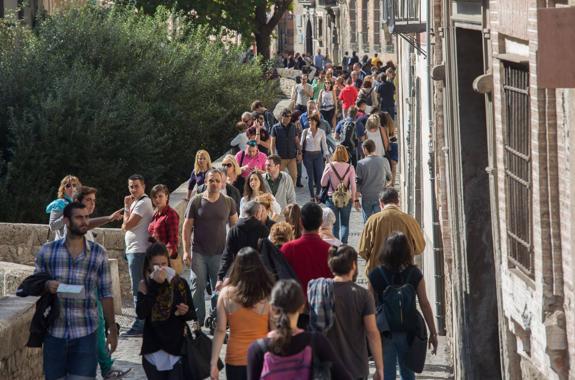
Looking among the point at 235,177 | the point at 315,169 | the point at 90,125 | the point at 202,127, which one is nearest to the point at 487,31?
the point at 235,177

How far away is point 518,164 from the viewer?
9.38m

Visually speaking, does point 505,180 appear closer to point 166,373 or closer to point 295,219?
point 295,219

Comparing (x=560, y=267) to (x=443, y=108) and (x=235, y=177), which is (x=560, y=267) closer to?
(x=443, y=108)

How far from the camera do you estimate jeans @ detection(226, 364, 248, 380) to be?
28.9 feet

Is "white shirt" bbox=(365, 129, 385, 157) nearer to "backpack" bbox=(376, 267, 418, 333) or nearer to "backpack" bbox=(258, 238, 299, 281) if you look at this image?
"backpack" bbox=(258, 238, 299, 281)

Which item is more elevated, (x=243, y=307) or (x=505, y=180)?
(x=505, y=180)

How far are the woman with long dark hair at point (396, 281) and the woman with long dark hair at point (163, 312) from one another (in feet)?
4.29

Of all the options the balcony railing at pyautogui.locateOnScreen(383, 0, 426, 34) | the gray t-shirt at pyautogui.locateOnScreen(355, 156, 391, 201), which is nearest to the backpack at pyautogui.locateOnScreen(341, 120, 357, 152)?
the balcony railing at pyautogui.locateOnScreen(383, 0, 426, 34)

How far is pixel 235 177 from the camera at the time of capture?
53.5ft

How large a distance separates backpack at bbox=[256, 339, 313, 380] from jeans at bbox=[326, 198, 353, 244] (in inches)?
395

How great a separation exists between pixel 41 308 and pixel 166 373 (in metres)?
0.88

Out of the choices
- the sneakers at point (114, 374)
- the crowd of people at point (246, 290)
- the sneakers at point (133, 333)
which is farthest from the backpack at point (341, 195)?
the sneakers at point (114, 374)

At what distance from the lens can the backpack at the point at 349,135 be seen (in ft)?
77.3

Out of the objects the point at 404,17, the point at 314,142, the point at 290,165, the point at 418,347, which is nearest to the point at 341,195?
the point at 404,17
